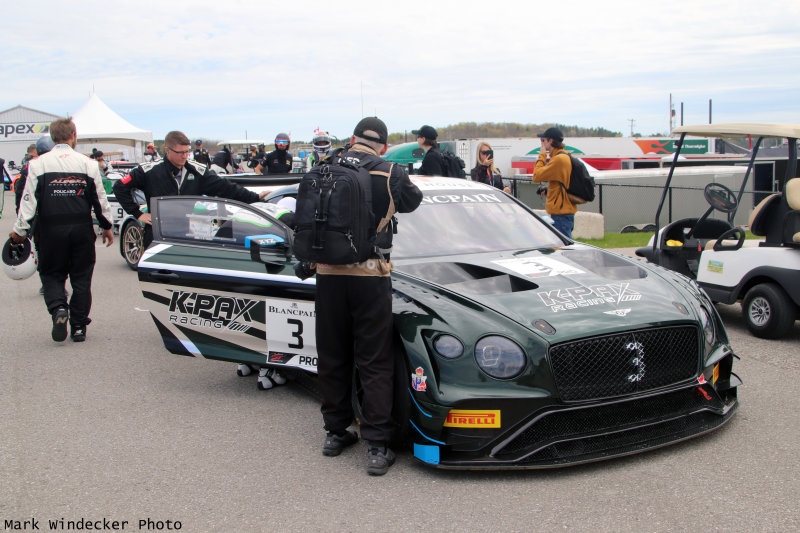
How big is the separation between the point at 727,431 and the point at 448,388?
5.76 feet

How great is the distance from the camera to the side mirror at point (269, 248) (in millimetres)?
4670

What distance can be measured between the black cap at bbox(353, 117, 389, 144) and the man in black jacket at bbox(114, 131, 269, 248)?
8.58 ft

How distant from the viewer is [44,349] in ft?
21.9

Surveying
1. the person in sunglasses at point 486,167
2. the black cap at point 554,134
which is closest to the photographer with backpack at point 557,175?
the black cap at point 554,134

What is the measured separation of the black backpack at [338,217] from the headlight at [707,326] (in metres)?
1.94

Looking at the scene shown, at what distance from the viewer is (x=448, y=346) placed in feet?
12.1

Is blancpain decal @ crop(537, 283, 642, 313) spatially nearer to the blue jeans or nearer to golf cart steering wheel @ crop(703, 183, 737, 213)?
golf cart steering wheel @ crop(703, 183, 737, 213)

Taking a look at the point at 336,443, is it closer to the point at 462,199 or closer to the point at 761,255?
the point at 462,199

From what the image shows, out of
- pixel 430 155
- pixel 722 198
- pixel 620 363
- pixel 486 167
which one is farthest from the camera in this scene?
pixel 486 167

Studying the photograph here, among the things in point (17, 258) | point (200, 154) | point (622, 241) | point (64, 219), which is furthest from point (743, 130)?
point (200, 154)

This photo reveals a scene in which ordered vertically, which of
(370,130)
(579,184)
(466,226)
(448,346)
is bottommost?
(448,346)

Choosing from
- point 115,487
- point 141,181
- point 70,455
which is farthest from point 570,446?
point 141,181

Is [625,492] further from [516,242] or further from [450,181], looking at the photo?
[450,181]

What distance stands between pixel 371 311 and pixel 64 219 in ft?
13.6
